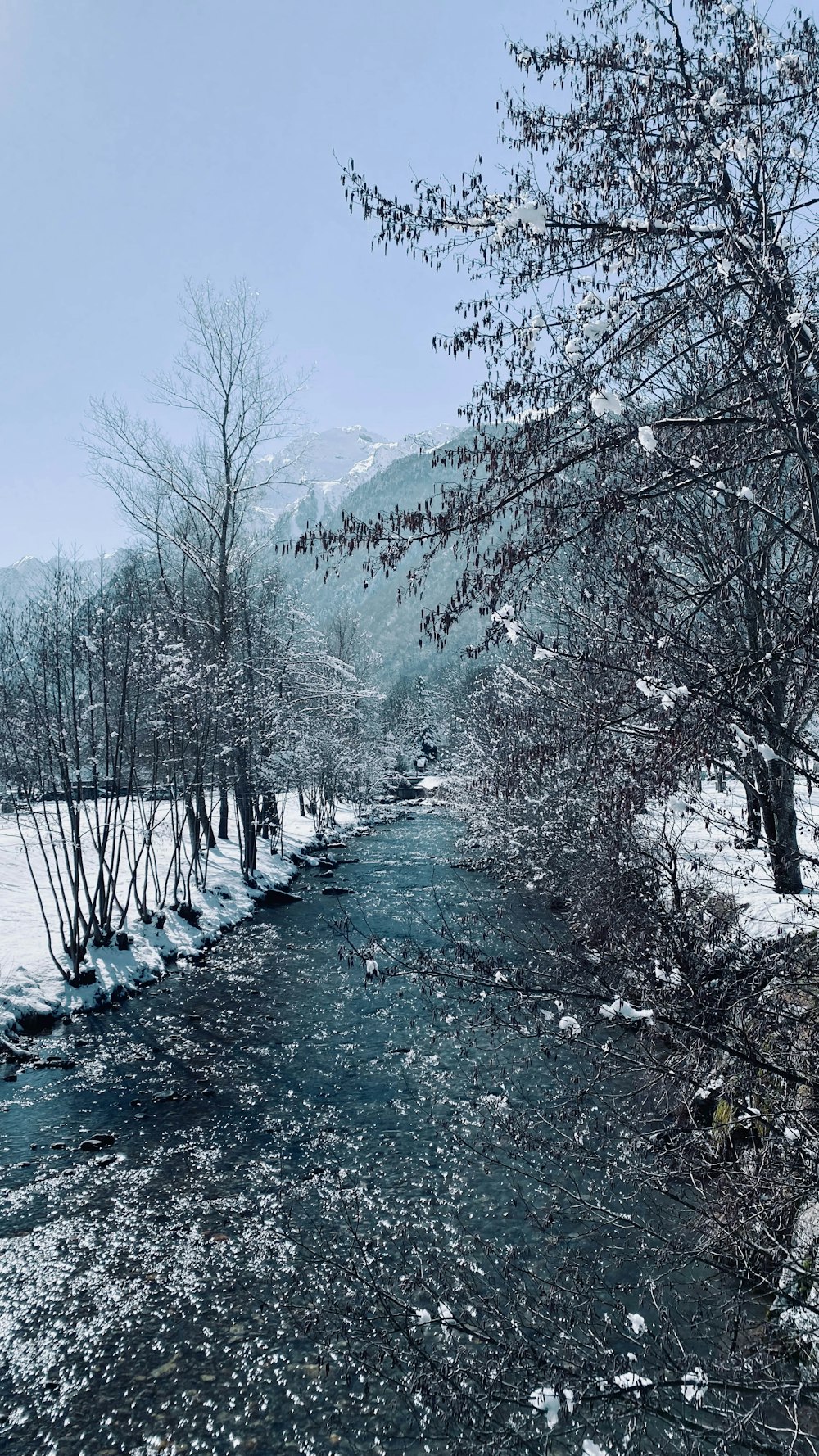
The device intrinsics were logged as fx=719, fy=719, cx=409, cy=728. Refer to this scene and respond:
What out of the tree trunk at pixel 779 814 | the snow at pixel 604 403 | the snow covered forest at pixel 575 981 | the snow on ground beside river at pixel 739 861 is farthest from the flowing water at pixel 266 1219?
the snow at pixel 604 403

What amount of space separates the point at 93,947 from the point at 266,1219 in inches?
360

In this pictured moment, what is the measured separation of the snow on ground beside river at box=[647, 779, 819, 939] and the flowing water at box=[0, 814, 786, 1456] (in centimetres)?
157

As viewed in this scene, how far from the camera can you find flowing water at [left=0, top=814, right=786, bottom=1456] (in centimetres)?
555

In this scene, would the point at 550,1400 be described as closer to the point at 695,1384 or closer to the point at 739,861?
the point at 695,1384

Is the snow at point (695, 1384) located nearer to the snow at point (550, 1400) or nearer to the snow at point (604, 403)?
the snow at point (550, 1400)

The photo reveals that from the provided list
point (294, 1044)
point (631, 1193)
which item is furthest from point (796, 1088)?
point (294, 1044)

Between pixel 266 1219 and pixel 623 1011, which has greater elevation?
pixel 623 1011

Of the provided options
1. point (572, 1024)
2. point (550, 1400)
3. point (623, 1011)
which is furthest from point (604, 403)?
point (550, 1400)

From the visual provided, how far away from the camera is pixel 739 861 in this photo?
955 cm

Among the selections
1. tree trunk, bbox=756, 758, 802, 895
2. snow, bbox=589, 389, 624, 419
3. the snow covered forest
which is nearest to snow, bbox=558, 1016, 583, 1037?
the snow covered forest

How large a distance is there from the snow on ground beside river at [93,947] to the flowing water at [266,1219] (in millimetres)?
872

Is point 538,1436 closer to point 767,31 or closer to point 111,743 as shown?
point 767,31

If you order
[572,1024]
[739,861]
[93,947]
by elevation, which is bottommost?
[93,947]

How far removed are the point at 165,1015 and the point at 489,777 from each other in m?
10.3
